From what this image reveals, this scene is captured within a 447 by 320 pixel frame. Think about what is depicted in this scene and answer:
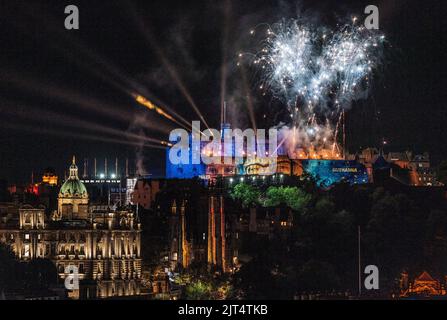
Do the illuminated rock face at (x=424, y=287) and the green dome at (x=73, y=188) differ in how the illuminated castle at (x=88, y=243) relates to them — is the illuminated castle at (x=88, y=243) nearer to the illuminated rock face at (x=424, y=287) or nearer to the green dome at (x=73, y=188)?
the green dome at (x=73, y=188)

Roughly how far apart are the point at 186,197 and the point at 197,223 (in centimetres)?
722

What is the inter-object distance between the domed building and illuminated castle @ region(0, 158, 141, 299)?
2872mm

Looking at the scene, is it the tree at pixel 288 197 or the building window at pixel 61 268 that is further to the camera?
the tree at pixel 288 197

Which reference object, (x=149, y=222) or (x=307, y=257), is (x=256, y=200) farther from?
(x=307, y=257)

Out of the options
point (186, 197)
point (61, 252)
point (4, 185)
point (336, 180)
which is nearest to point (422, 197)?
point (336, 180)

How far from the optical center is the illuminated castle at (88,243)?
78.4 m

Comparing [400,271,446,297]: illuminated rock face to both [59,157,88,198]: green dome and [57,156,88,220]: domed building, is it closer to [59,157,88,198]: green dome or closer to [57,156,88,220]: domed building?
[57,156,88,220]: domed building

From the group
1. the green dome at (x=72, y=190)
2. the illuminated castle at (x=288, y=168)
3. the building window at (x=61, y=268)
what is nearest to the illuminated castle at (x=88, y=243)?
the building window at (x=61, y=268)

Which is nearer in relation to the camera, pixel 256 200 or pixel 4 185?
pixel 256 200

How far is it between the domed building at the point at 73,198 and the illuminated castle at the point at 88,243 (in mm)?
2872

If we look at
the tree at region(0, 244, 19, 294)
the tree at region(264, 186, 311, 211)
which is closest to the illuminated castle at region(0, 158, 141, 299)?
the tree at region(0, 244, 19, 294)

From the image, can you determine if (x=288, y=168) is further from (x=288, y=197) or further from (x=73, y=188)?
(x=73, y=188)

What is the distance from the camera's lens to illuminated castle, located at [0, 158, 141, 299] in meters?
78.4

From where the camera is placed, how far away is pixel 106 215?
81625mm
